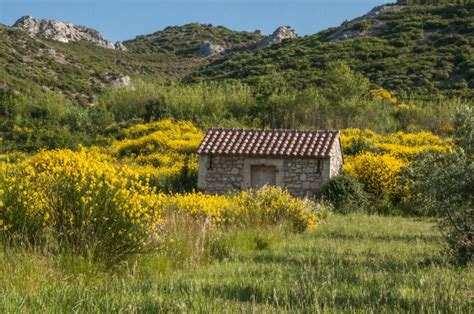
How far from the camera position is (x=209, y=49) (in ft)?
342

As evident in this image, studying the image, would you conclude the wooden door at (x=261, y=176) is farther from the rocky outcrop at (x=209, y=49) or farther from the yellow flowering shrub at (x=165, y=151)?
the rocky outcrop at (x=209, y=49)

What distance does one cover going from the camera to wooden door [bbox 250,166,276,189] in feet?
72.5

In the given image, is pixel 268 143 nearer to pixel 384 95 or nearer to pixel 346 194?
pixel 346 194

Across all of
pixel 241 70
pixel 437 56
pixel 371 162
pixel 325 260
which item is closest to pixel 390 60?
pixel 437 56

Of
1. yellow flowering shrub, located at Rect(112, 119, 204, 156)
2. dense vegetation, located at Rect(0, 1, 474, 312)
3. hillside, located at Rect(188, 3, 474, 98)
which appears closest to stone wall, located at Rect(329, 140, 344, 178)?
dense vegetation, located at Rect(0, 1, 474, 312)

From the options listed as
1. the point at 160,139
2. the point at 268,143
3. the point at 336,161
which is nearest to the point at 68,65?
the point at 160,139

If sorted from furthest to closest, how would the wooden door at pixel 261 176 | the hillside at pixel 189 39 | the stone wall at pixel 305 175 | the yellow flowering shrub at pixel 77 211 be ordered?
1. the hillside at pixel 189 39
2. the wooden door at pixel 261 176
3. the stone wall at pixel 305 175
4. the yellow flowering shrub at pixel 77 211

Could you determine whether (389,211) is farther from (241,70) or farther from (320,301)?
(241,70)

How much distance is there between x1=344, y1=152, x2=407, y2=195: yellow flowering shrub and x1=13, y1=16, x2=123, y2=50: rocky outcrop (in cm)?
7863

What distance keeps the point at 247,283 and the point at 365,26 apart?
68059 millimetres

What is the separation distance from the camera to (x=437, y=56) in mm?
54656

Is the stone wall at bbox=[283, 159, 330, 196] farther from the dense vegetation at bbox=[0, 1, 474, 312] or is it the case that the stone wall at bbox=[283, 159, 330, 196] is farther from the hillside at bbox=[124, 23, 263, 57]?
the hillside at bbox=[124, 23, 263, 57]

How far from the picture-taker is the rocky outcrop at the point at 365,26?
70.7m

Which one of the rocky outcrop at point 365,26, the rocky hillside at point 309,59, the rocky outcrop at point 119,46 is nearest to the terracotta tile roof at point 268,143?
the rocky hillside at point 309,59
